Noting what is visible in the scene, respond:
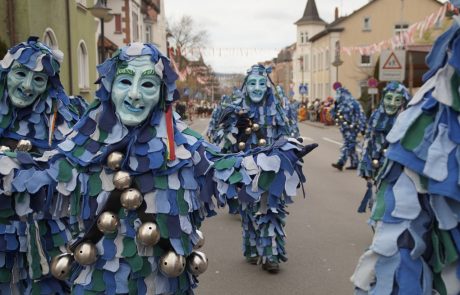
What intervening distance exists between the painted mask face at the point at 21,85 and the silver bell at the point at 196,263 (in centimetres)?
172

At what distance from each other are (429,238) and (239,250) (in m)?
4.69

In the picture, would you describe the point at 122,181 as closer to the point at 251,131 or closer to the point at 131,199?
the point at 131,199

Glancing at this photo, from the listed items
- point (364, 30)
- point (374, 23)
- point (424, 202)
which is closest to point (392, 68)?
point (424, 202)

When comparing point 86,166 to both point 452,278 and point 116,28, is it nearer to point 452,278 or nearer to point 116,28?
point 452,278

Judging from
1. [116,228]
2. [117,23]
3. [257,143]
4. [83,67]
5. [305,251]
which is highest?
[117,23]

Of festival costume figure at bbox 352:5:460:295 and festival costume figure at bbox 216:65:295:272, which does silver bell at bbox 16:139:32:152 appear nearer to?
festival costume figure at bbox 352:5:460:295

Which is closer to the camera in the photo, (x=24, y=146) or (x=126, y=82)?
(x=126, y=82)

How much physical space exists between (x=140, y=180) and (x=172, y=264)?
45 centimetres

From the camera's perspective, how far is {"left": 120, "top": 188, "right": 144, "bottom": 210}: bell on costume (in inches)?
103

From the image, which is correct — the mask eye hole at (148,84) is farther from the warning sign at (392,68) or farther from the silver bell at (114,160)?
the warning sign at (392,68)

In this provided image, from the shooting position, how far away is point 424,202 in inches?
71.6

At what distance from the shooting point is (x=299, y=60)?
6206cm

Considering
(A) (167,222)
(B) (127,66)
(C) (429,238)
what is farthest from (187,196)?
(C) (429,238)

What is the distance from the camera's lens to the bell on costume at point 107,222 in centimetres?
262
